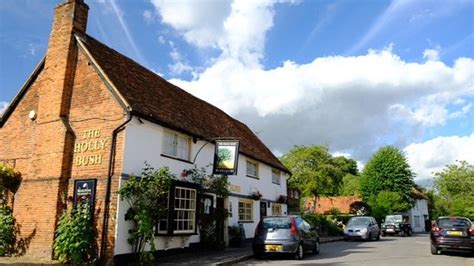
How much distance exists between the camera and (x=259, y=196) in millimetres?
21016

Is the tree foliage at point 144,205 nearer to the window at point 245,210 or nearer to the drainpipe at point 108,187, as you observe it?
the drainpipe at point 108,187

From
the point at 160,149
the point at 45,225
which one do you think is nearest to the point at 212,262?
the point at 160,149

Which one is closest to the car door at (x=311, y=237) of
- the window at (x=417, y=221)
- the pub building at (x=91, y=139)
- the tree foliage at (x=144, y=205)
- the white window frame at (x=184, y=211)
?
the pub building at (x=91, y=139)

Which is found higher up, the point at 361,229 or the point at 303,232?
the point at 303,232

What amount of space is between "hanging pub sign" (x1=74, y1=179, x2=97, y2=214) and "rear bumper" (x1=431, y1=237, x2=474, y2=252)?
13.2 metres

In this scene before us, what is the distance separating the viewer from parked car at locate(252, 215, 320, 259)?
13.9m

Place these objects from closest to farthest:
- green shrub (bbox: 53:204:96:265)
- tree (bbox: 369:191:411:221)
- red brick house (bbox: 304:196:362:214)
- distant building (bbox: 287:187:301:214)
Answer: green shrub (bbox: 53:204:96:265), tree (bbox: 369:191:411:221), distant building (bbox: 287:187:301:214), red brick house (bbox: 304:196:362:214)

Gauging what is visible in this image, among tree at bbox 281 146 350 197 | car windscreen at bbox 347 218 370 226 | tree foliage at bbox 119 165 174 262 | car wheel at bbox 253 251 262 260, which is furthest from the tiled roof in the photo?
tree at bbox 281 146 350 197


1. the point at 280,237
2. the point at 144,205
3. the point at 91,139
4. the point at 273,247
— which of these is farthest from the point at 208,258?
the point at 91,139

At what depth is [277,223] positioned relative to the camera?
47.5 feet

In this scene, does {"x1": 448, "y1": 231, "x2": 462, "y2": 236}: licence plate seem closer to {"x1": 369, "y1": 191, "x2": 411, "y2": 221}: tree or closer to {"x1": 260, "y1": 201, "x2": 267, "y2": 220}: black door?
{"x1": 260, "y1": 201, "x2": 267, "y2": 220}: black door

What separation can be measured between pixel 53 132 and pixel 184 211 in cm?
528

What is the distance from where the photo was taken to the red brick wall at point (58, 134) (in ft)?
40.8

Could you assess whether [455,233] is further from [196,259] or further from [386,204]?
[386,204]
